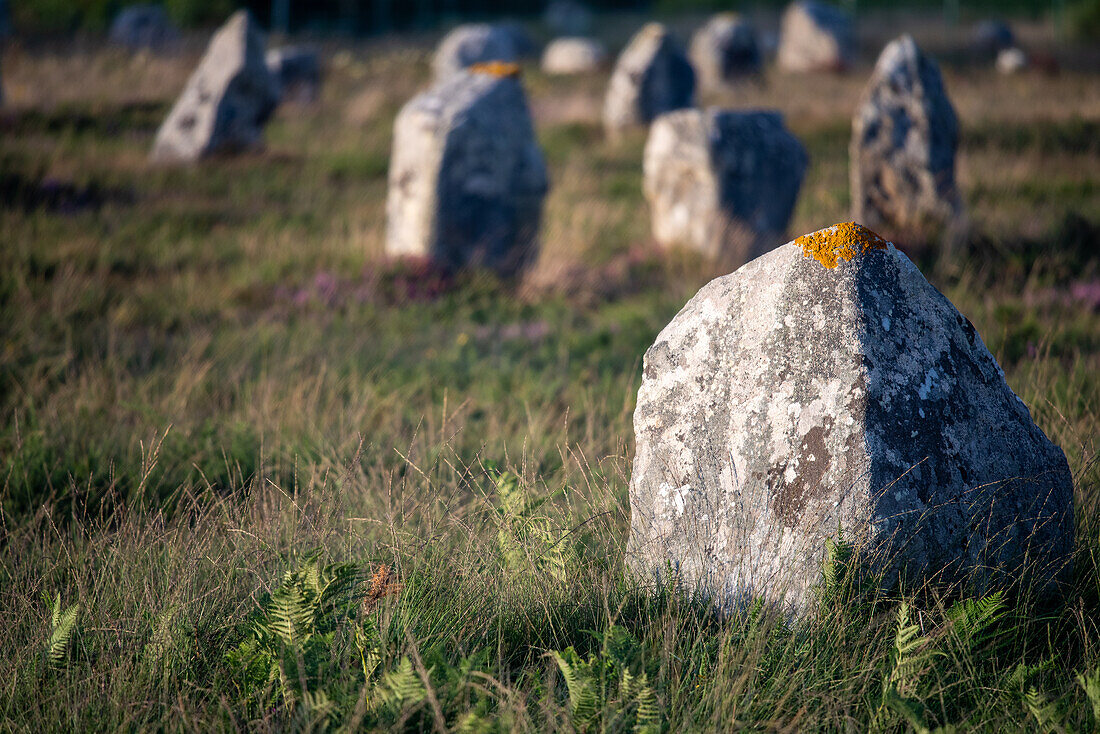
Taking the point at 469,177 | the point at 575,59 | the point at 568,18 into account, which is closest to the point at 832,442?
the point at 469,177

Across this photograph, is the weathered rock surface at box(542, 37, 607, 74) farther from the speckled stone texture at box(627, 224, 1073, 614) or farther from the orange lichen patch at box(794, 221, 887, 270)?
the speckled stone texture at box(627, 224, 1073, 614)

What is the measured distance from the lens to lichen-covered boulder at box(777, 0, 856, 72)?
73.7 ft

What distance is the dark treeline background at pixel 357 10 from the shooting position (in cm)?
2852

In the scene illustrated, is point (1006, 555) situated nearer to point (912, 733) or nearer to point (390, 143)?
point (912, 733)

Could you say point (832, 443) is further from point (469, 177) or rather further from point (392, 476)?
point (469, 177)

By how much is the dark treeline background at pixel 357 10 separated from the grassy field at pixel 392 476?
1809 centimetres

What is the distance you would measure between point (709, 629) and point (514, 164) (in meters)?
6.21

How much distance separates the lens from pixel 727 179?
8391 millimetres

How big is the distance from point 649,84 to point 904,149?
277 inches

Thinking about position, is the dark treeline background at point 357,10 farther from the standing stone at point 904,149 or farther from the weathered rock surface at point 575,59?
the standing stone at point 904,149

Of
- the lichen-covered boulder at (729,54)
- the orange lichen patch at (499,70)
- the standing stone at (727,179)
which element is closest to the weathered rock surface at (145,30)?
the lichen-covered boulder at (729,54)

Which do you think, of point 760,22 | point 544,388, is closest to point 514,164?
point 544,388

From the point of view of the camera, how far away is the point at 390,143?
531 inches

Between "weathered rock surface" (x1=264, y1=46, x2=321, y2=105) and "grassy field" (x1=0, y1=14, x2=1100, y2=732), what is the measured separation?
650 cm
